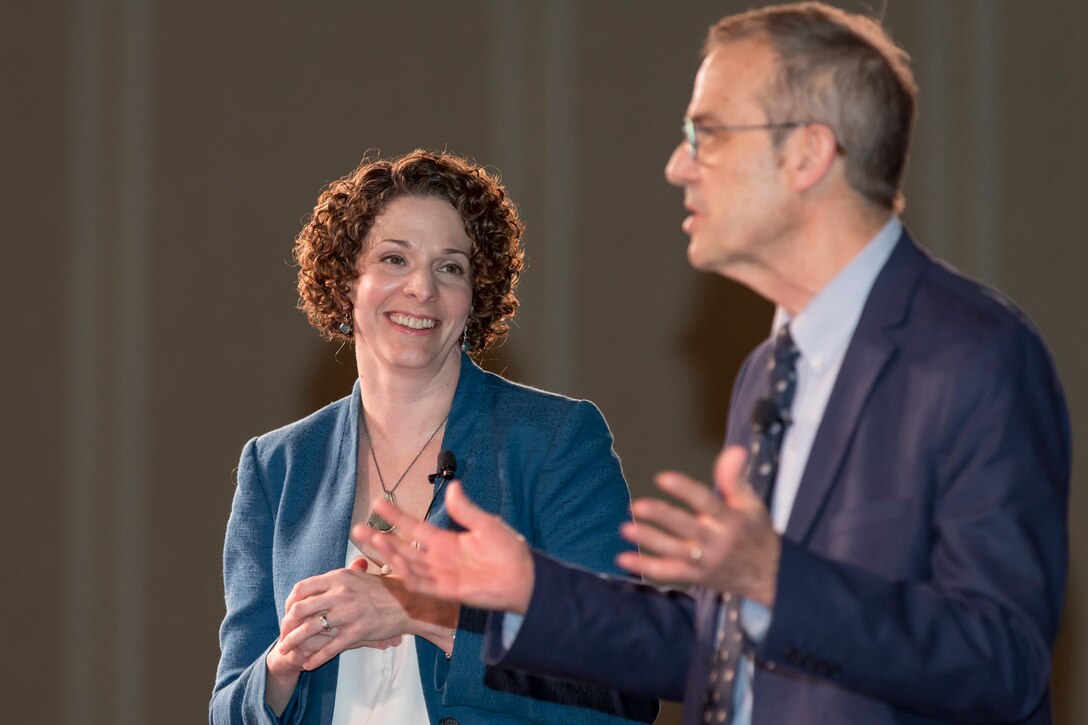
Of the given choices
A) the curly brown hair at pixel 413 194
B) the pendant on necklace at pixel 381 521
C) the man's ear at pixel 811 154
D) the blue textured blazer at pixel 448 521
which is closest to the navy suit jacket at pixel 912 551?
the man's ear at pixel 811 154

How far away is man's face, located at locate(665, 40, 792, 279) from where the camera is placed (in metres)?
1.90

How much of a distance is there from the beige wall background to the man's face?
3463 mm

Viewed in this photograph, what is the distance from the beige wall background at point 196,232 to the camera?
5445mm

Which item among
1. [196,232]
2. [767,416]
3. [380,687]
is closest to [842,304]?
[767,416]

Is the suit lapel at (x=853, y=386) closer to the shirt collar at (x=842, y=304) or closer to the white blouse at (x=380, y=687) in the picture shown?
the shirt collar at (x=842, y=304)

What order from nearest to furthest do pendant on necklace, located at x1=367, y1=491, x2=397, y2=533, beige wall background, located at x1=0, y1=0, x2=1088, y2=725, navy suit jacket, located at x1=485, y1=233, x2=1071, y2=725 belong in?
navy suit jacket, located at x1=485, y1=233, x2=1071, y2=725
pendant on necklace, located at x1=367, y1=491, x2=397, y2=533
beige wall background, located at x1=0, y1=0, x2=1088, y2=725

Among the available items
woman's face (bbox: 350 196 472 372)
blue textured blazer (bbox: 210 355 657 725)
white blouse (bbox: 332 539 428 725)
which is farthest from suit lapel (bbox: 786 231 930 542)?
woman's face (bbox: 350 196 472 372)

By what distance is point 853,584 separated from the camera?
1.61 m

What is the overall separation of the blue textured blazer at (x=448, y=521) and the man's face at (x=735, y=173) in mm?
1191

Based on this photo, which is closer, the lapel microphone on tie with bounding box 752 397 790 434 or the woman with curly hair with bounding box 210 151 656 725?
the lapel microphone on tie with bounding box 752 397 790 434

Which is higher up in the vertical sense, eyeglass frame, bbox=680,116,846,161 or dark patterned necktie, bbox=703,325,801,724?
eyeglass frame, bbox=680,116,846,161

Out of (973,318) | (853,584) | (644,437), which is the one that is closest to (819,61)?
(973,318)

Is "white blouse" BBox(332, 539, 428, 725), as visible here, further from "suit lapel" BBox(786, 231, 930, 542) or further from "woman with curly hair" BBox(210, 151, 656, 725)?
"suit lapel" BBox(786, 231, 930, 542)

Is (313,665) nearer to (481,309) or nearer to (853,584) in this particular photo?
(481,309)
